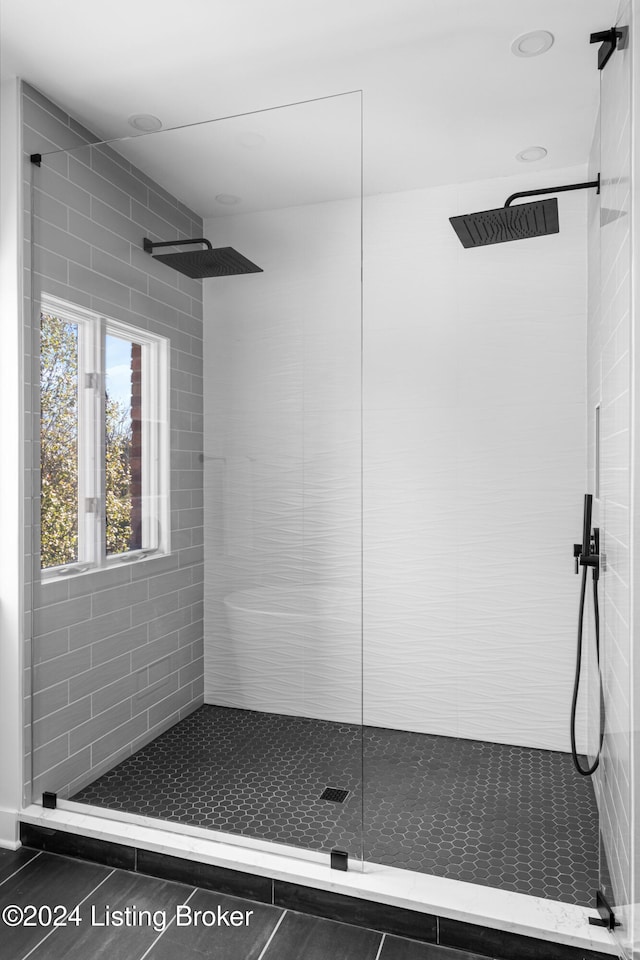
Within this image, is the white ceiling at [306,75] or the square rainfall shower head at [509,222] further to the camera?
the square rainfall shower head at [509,222]

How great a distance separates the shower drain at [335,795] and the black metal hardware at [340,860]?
0.14m

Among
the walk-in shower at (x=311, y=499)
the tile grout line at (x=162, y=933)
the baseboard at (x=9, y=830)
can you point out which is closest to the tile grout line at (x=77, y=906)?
the walk-in shower at (x=311, y=499)

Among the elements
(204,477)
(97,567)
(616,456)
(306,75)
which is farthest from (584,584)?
(306,75)

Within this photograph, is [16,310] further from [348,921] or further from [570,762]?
[570,762]

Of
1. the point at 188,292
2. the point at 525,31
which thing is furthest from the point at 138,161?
the point at 525,31

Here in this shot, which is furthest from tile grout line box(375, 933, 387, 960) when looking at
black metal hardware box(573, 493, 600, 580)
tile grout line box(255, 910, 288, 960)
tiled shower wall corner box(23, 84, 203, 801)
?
black metal hardware box(573, 493, 600, 580)

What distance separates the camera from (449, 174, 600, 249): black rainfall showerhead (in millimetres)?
2129

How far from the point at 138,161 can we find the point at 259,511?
1.32 metres

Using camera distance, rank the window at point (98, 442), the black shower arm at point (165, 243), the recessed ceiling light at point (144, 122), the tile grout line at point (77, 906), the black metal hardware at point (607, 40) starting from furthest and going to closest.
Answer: the recessed ceiling light at point (144, 122) → the window at point (98, 442) → the black shower arm at point (165, 243) → the tile grout line at point (77, 906) → the black metal hardware at point (607, 40)

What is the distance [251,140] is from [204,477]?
110 cm

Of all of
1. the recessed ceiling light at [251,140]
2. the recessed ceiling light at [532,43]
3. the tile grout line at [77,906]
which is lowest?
the tile grout line at [77,906]

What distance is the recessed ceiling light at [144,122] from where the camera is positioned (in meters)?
2.38

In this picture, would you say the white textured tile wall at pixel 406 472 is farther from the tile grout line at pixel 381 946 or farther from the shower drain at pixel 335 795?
the tile grout line at pixel 381 946

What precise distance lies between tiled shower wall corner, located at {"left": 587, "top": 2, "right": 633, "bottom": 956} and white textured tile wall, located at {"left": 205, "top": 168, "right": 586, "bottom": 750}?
53cm
